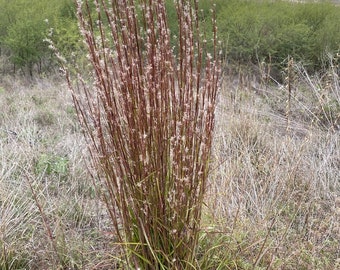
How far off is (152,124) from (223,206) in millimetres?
1072

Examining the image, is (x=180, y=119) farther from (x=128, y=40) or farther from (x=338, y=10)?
(x=338, y=10)

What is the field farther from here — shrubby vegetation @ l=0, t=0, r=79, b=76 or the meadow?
shrubby vegetation @ l=0, t=0, r=79, b=76

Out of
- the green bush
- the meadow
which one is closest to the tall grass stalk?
the meadow

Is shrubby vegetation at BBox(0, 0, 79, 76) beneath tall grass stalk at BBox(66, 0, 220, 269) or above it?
beneath

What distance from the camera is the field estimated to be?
2.38 meters

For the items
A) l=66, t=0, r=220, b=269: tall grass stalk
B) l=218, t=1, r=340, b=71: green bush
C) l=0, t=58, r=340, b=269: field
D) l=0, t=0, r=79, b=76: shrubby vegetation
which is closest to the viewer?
l=66, t=0, r=220, b=269: tall grass stalk

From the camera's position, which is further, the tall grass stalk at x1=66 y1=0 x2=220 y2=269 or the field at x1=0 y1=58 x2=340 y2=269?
the field at x1=0 y1=58 x2=340 y2=269

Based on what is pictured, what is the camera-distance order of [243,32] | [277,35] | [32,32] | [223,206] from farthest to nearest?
[32,32] → [243,32] → [277,35] → [223,206]

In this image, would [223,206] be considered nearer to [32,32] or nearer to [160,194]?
[160,194]

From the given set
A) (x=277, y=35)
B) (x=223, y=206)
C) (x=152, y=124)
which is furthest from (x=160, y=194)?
(x=277, y=35)

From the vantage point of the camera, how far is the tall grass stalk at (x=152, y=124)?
69.2 inches

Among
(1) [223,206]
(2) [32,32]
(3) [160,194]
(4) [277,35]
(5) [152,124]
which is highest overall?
(5) [152,124]

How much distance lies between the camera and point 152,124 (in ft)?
5.93

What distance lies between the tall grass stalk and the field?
0.59ft
